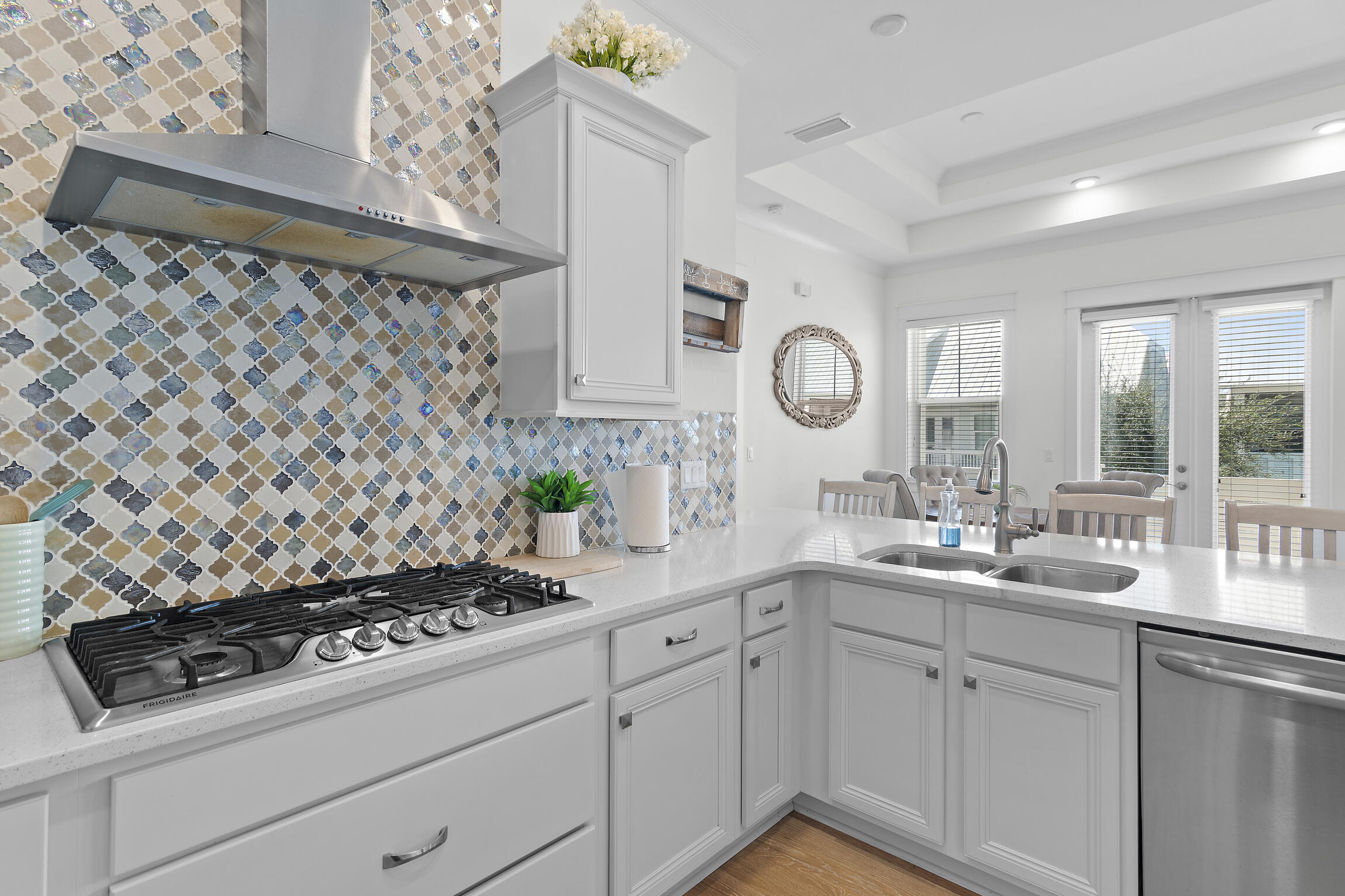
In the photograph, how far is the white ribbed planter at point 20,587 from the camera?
1.10 m

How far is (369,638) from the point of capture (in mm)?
1166

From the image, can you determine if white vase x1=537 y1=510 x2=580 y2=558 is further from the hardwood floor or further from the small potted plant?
the hardwood floor

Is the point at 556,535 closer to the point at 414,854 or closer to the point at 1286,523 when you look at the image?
the point at 414,854

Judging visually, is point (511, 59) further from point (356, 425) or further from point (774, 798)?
point (774, 798)

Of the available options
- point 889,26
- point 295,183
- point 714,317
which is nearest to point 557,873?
point 295,183

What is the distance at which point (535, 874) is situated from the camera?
1.37 m

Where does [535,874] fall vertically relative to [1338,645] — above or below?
below

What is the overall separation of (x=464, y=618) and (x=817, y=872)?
54.8 inches

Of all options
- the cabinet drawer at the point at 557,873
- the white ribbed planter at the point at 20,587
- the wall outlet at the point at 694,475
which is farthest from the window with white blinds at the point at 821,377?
the white ribbed planter at the point at 20,587

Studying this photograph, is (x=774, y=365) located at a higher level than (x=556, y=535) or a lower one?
higher

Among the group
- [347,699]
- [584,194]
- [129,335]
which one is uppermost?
[584,194]

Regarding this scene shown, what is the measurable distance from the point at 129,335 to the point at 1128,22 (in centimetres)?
337

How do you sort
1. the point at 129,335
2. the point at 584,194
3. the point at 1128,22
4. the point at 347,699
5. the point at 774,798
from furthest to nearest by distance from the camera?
the point at 1128,22
the point at 774,798
the point at 584,194
the point at 129,335
the point at 347,699

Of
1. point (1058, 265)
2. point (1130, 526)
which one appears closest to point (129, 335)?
point (1130, 526)
